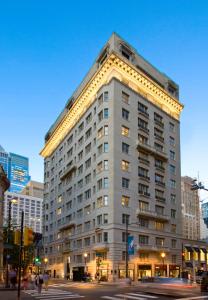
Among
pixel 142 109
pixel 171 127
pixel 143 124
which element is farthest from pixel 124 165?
pixel 171 127

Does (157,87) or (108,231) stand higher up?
(157,87)

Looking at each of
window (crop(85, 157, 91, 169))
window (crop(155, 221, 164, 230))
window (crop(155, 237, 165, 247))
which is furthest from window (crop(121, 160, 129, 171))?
window (crop(155, 237, 165, 247))

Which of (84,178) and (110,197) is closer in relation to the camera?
(110,197)

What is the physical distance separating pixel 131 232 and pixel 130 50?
37930mm

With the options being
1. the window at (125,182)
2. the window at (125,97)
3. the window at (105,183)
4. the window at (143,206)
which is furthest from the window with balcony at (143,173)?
the window at (125,97)

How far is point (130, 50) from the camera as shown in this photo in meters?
87.9

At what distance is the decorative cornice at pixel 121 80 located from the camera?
276 ft

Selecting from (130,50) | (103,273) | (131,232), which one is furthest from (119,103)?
(103,273)

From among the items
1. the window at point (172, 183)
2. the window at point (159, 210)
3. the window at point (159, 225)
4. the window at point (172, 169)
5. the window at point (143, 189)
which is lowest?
the window at point (159, 225)

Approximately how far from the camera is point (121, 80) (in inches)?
3349

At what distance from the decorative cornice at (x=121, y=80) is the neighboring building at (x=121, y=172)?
207mm

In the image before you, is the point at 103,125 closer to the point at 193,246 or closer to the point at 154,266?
the point at 154,266

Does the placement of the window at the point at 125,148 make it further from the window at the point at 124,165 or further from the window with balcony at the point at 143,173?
the window with balcony at the point at 143,173

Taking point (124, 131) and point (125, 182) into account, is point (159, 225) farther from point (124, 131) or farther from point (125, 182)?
point (124, 131)
